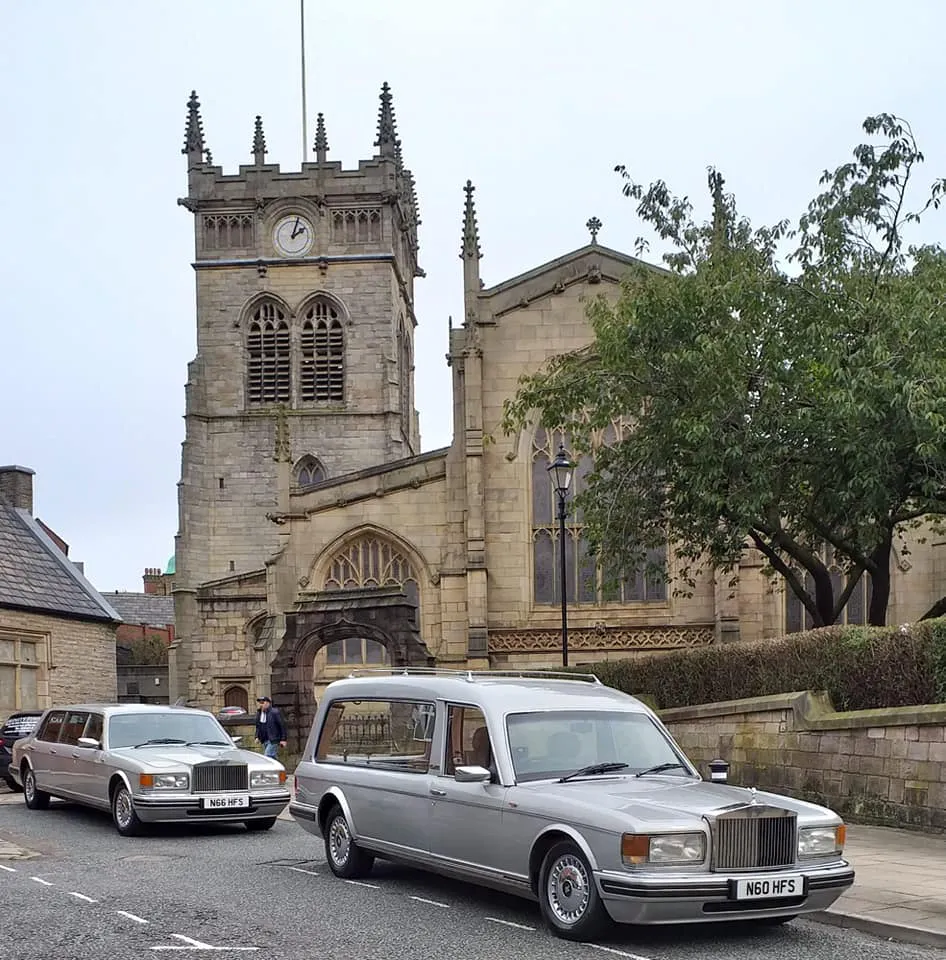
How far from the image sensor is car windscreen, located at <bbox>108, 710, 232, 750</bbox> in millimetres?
15984

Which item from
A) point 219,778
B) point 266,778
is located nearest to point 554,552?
point 266,778

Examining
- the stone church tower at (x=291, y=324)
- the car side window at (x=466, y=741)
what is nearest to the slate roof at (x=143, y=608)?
the stone church tower at (x=291, y=324)

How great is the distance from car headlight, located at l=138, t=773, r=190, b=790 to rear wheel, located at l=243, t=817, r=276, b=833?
1.17m

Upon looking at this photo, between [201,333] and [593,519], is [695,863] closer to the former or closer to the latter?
[593,519]

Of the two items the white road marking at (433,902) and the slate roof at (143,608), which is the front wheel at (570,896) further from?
the slate roof at (143,608)

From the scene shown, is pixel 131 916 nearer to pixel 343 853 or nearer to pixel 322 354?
pixel 343 853

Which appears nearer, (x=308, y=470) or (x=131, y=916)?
(x=131, y=916)

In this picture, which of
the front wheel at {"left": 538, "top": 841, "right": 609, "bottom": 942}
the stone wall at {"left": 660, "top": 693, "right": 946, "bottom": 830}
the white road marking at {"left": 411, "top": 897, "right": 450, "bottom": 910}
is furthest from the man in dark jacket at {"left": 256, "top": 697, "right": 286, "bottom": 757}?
the front wheel at {"left": 538, "top": 841, "right": 609, "bottom": 942}

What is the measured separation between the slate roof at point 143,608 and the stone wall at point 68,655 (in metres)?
47.3

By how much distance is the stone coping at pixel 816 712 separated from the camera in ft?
46.1

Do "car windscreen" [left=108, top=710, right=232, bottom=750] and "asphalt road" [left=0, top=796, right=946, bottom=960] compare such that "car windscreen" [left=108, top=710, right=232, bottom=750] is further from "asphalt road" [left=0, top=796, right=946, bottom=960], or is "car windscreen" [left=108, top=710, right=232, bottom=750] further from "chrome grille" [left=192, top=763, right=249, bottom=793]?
"asphalt road" [left=0, top=796, right=946, bottom=960]

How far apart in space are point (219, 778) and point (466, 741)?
5.35 m

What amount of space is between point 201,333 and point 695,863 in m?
51.8

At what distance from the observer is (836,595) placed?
106 ft
